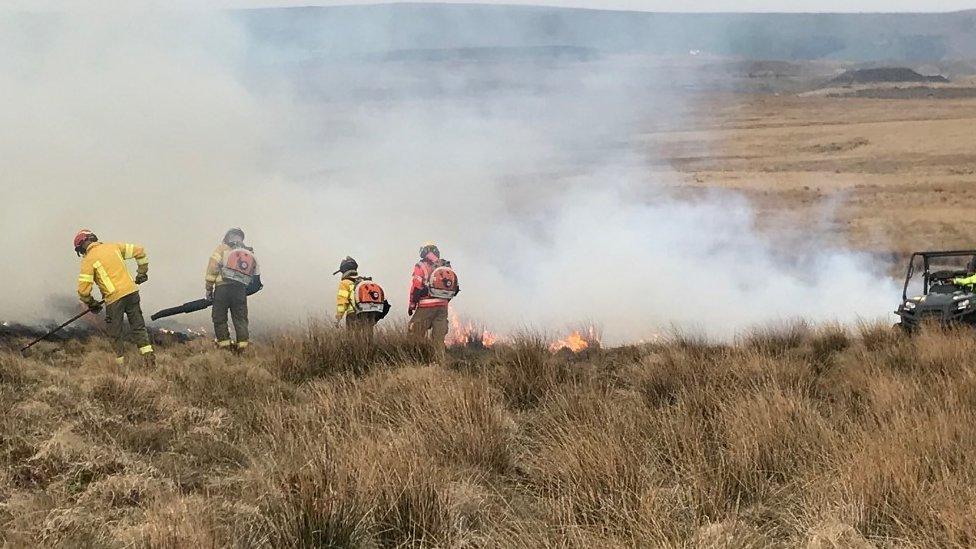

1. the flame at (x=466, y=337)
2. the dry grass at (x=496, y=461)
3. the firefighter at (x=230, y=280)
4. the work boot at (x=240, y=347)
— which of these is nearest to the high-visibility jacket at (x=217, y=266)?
the firefighter at (x=230, y=280)

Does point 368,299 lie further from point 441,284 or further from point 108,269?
point 108,269

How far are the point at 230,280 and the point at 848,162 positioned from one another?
48184 mm

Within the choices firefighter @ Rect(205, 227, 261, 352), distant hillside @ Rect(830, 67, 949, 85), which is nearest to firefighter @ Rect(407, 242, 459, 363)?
firefighter @ Rect(205, 227, 261, 352)

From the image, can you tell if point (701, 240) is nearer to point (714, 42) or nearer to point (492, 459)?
point (492, 459)

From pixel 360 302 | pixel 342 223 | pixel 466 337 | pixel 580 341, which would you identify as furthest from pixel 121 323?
pixel 342 223

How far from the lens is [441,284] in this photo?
416 inches

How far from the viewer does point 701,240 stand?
88.2ft

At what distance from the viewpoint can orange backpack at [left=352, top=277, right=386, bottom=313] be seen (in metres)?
10.0

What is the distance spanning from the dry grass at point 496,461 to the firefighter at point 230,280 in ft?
12.3

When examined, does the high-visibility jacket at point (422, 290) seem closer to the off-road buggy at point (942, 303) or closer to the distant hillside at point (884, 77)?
the off-road buggy at point (942, 303)

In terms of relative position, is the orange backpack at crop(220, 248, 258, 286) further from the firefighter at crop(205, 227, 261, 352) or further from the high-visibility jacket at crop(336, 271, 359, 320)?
the high-visibility jacket at crop(336, 271, 359, 320)

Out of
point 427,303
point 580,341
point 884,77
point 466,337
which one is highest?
point 884,77

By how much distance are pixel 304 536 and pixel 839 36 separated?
13104cm

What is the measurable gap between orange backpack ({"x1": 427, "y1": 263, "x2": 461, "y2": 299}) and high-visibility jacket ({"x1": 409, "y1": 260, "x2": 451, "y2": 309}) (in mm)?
56
